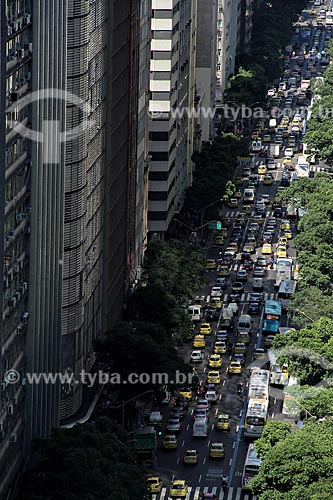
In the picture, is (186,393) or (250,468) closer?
(250,468)

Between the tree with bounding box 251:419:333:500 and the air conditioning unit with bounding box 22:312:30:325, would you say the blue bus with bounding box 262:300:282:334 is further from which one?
the air conditioning unit with bounding box 22:312:30:325

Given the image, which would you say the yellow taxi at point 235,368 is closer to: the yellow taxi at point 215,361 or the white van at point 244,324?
the yellow taxi at point 215,361

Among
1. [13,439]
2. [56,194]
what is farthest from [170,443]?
[56,194]

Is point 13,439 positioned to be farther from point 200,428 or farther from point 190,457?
point 200,428

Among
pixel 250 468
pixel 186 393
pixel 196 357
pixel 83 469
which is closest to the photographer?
pixel 83 469

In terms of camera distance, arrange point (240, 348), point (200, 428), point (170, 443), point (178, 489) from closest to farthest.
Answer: point (178, 489) → point (170, 443) → point (200, 428) → point (240, 348)

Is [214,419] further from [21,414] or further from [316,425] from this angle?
[21,414]

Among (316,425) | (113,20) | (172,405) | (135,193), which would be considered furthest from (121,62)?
(316,425)

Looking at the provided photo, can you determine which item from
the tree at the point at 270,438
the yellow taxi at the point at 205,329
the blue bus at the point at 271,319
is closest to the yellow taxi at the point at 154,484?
the tree at the point at 270,438

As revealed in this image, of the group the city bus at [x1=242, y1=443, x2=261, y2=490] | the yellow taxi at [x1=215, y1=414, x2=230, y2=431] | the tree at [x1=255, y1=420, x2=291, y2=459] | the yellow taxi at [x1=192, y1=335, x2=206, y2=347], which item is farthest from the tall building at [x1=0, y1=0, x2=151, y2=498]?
the tree at [x1=255, y1=420, x2=291, y2=459]
